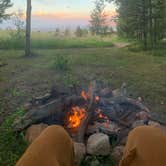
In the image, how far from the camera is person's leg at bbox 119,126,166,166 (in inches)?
78.3

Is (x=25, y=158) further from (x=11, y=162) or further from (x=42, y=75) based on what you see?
(x=42, y=75)

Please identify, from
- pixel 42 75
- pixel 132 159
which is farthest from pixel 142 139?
pixel 42 75

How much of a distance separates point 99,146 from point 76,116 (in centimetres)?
95

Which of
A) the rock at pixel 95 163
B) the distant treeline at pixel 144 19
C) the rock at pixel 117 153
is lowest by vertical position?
the rock at pixel 95 163

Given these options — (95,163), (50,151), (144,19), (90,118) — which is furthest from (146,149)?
(144,19)

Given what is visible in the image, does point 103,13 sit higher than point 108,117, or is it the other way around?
point 103,13

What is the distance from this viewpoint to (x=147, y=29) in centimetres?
1903

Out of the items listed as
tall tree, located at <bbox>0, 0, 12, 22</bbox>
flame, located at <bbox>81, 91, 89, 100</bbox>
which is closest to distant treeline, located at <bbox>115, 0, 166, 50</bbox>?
tall tree, located at <bbox>0, 0, 12, 22</bbox>

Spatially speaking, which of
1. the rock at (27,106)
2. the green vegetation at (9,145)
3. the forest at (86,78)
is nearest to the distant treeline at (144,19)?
the forest at (86,78)

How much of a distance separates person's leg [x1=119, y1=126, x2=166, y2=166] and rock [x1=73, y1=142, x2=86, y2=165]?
257 cm

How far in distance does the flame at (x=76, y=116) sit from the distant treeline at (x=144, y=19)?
13.5 m

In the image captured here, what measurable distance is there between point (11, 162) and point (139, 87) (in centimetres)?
488

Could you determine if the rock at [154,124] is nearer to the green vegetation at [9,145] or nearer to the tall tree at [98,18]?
the green vegetation at [9,145]

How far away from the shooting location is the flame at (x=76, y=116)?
5430 mm
